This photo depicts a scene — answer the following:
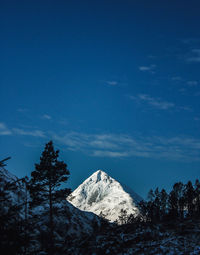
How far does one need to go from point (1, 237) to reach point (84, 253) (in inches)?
738

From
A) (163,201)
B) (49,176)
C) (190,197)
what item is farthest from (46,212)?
(163,201)

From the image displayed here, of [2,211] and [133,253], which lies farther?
[133,253]

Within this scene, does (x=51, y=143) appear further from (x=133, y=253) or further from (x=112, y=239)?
(x=133, y=253)

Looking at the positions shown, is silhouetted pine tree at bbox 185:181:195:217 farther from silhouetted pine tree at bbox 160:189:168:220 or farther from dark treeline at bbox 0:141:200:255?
silhouetted pine tree at bbox 160:189:168:220

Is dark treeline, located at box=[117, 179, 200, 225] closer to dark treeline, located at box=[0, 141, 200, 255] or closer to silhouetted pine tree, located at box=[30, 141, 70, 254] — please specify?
dark treeline, located at box=[0, 141, 200, 255]

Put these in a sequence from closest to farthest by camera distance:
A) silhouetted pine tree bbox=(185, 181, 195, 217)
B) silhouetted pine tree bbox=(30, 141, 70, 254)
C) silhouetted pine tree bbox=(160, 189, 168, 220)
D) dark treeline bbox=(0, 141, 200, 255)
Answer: dark treeline bbox=(0, 141, 200, 255)
silhouetted pine tree bbox=(30, 141, 70, 254)
silhouetted pine tree bbox=(185, 181, 195, 217)
silhouetted pine tree bbox=(160, 189, 168, 220)

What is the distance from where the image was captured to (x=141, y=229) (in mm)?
26000

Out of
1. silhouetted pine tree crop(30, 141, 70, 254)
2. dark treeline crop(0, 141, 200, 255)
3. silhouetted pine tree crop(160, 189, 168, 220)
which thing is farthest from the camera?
silhouetted pine tree crop(160, 189, 168, 220)

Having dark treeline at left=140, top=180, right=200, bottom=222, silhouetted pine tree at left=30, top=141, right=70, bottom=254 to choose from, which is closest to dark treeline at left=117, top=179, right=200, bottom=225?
dark treeline at left=140, top=180, right=200, bottom=222

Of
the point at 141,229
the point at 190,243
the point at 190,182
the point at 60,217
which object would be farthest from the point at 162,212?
the point at 190,243

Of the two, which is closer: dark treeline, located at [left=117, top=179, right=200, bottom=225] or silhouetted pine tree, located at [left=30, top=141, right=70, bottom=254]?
silhouetted pine tree, located at [left=30, top=141, right=70, bottom=254]

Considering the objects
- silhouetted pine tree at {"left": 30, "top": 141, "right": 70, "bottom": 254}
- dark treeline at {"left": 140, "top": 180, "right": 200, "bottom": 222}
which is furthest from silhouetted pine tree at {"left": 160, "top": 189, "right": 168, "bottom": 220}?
silhouetted pine tree at {"left": 30, "top": 141, "right": 70, "bottom": 254}

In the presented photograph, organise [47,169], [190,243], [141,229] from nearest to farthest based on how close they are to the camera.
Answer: [190,243] < [141,229] < [47,169]

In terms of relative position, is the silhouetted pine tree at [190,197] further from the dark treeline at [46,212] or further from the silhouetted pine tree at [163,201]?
the silhouetted pine tree at [163,201]
